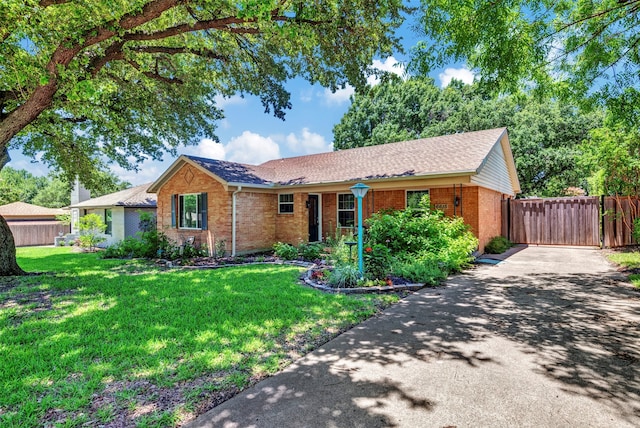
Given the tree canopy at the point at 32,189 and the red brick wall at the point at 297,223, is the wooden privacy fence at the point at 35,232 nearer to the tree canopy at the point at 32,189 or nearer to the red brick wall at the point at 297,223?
the tree canopy at the point at 32,189

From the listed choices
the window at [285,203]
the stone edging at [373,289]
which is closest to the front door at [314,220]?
the window at [285,203]

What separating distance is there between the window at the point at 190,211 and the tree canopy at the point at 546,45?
992 centimetres

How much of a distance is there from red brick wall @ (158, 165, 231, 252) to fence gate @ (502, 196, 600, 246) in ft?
41.2

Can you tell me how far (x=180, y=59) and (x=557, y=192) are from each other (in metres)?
24.6

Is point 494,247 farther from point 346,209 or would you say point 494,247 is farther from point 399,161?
point 346,209

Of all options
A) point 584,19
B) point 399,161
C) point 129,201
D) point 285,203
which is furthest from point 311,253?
point 129,201

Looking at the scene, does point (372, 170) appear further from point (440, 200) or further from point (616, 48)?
point (616, 48)


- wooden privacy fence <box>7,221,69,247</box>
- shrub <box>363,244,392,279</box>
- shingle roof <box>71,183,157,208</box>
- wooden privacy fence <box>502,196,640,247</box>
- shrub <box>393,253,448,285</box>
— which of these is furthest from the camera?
wooden privacy fence <box>7,221,69,247</box>

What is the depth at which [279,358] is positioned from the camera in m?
3.79

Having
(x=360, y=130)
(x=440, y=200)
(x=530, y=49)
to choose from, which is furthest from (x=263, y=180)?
(x=360, y=130)

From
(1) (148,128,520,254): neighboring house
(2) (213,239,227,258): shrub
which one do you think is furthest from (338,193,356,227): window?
(2) (213,239,227,258): shrub

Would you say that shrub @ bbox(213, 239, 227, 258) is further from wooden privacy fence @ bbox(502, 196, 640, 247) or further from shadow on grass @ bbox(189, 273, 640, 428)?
wooden privacy fence @ bbox(502, 196, 640, 247)

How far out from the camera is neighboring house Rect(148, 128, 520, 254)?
1130 cm

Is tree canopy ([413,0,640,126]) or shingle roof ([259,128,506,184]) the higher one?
tree canopy ([413,0,640,126])
